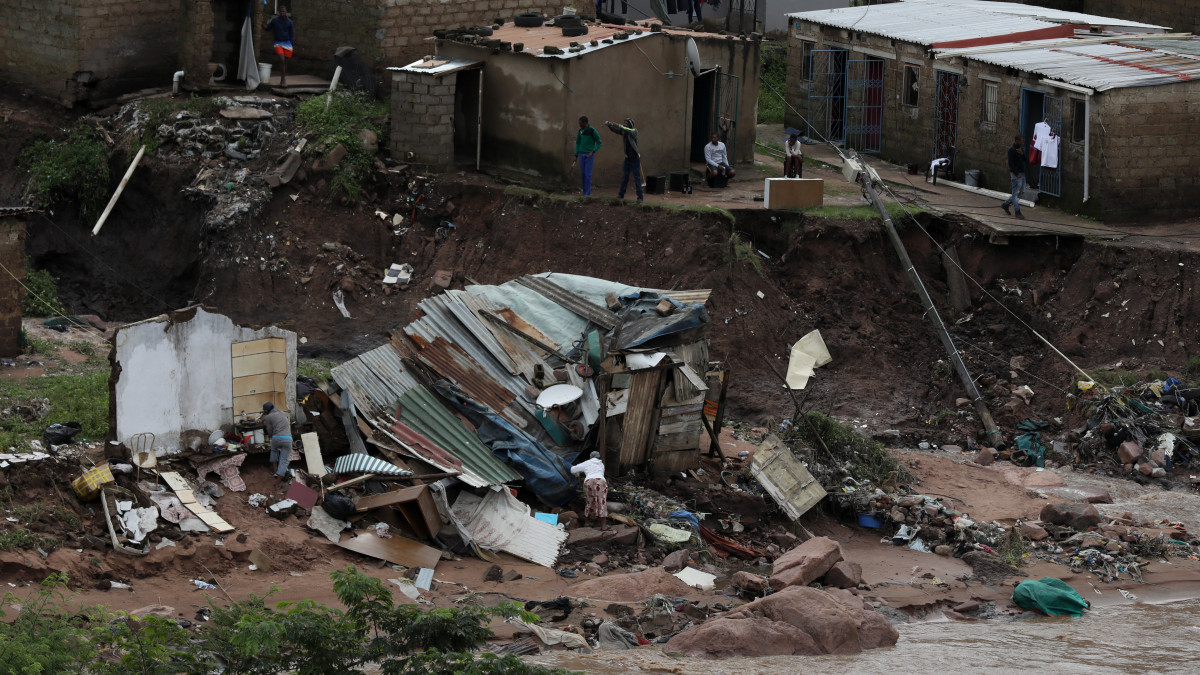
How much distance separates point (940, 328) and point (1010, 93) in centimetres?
473

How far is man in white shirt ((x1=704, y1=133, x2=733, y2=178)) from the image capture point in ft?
81.0

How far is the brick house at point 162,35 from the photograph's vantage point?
25.9 meters

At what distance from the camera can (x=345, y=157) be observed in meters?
24.3

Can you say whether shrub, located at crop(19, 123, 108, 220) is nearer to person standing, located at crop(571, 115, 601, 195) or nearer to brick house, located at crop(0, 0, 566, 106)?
brick house, located at crop(0, 0, 566, 106)

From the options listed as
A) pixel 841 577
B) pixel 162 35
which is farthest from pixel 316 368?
pixel 162 35

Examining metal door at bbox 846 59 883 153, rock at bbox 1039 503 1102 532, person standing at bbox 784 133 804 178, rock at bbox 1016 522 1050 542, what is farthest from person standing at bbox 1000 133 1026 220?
rock at bbox 1016 522 1050 542

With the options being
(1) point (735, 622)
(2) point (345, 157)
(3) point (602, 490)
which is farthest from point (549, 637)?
(2) point (345, 157)

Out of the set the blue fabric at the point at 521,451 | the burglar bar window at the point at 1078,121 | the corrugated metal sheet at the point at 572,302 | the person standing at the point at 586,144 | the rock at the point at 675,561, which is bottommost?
the rock at the point at 675,561

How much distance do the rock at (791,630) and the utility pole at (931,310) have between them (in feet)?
22.9

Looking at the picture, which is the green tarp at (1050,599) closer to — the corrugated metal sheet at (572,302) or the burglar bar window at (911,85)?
the corrugated metal sheet at (572,302)

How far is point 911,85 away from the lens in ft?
88.9

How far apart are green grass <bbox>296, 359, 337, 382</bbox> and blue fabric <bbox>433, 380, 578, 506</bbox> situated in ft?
4.89

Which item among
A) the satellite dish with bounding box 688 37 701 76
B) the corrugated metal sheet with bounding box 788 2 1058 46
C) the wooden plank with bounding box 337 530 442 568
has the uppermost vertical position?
the corrugated metal sheet with bounding box 788 2 1058 46

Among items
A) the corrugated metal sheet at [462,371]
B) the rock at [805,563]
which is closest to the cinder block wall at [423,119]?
the corrugated metal sheet at [462,371]
